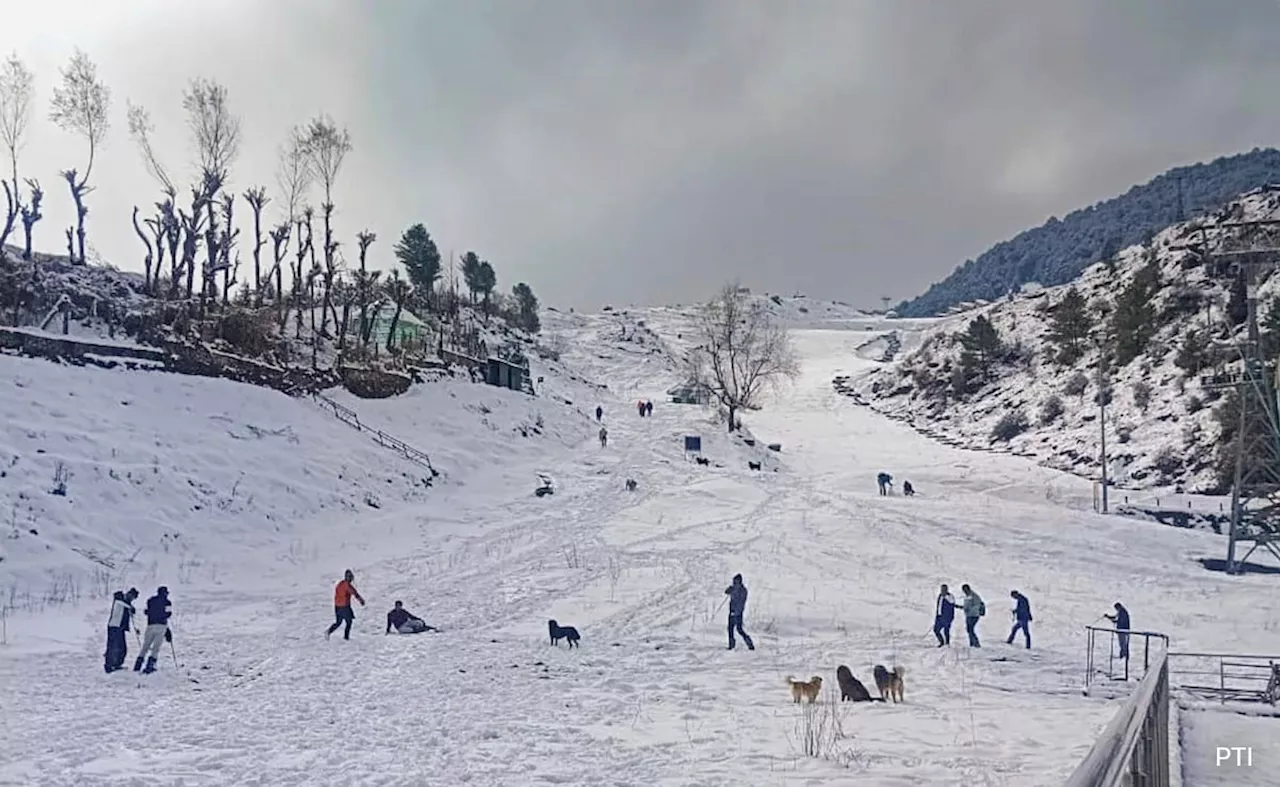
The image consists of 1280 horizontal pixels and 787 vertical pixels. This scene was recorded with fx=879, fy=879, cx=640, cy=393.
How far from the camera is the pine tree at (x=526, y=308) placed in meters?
96.5

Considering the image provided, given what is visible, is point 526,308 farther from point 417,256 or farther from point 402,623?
point 402,623

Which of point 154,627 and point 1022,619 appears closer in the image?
point 154,627

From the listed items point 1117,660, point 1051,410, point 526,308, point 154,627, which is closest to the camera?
point 154,627

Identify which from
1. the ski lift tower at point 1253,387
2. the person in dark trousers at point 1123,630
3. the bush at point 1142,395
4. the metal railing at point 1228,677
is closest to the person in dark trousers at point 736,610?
the person in dark trousers at point 1123,630

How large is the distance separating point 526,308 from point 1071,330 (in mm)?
54872

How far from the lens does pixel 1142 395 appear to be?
54.3 metres

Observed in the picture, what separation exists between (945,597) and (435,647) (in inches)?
374

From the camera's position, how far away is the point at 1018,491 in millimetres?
41688

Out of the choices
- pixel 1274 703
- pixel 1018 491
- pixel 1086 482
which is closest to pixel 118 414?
pixel 1274 703

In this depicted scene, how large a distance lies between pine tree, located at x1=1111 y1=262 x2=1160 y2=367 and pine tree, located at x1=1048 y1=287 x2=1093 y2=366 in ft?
9.99

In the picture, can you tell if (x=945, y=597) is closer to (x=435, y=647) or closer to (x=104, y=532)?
(x=435, y=647)

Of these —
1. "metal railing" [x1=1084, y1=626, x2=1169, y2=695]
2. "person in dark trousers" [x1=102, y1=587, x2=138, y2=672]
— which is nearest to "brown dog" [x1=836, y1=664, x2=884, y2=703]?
"metal railing" [x1=1084, y1=626, x2=1169, y2=695]

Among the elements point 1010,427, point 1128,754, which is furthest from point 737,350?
point 1128,754

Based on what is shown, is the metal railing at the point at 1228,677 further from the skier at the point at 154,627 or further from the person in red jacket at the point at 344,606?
the skier at the point at 154,627
